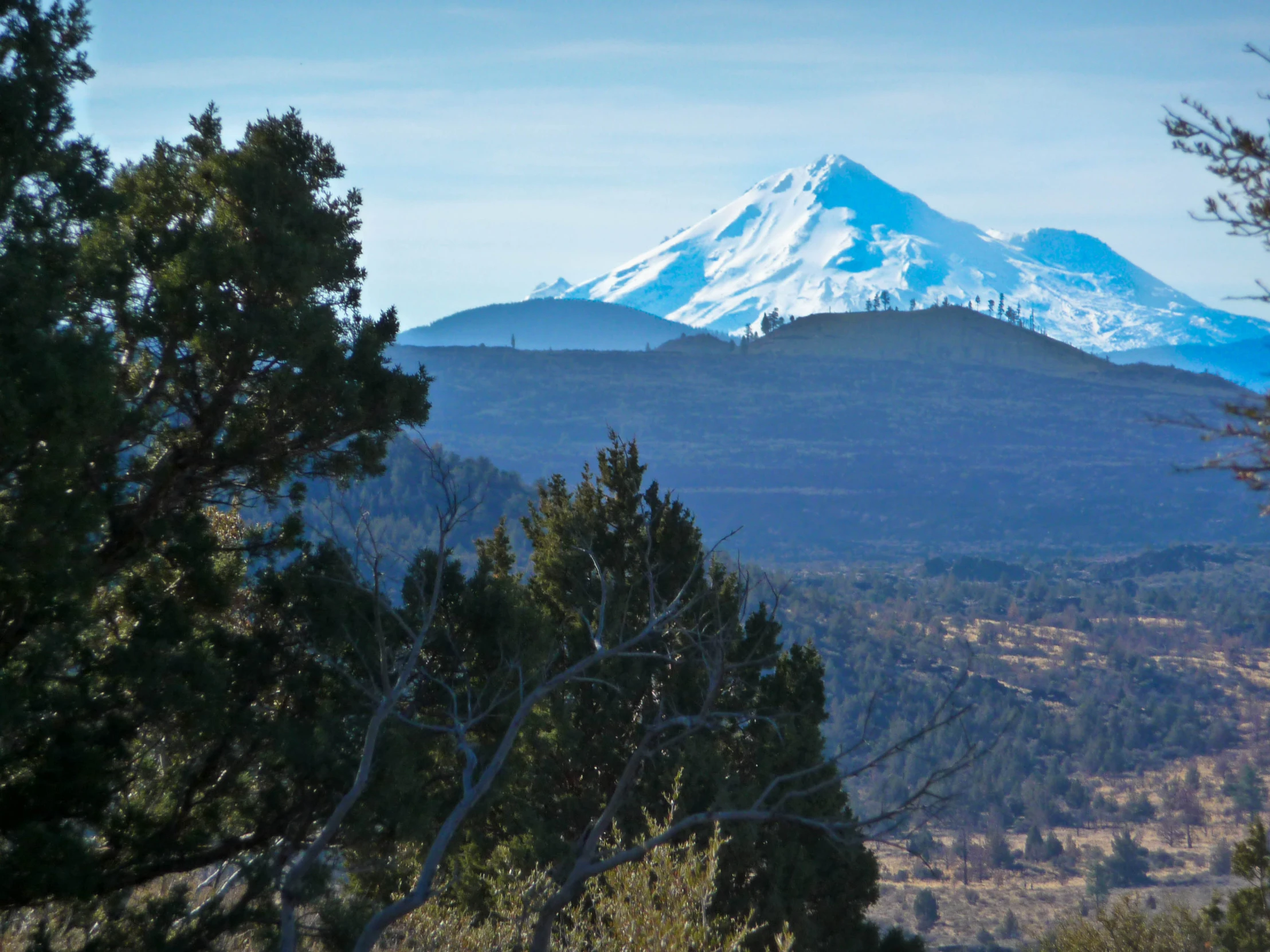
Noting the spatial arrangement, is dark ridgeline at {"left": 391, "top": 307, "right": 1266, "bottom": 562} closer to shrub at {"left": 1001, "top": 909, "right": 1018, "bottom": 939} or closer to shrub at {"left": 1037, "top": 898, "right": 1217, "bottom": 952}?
shrub at {"left": 1001, "top": 909, "right": 1018, "bottom": 939}

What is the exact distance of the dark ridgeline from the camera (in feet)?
458

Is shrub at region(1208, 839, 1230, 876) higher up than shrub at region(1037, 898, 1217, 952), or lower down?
lower down

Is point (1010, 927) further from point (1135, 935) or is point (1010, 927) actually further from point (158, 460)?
point (158, 460)

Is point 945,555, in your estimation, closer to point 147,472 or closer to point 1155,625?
point 1155,625

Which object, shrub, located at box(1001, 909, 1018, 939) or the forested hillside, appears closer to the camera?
shrub, located at box(1001, 909, 1018, 939)

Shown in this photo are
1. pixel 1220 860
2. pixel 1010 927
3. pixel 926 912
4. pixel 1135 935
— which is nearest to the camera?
pixel 1135 935

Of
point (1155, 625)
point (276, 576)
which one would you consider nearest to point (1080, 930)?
point (276, 576)

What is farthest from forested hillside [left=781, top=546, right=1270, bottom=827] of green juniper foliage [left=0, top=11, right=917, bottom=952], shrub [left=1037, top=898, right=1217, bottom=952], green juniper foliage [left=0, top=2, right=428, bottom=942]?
green juniper foliage [left=0, top=2, right=428, bottom=942]

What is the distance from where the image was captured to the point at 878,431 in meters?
156

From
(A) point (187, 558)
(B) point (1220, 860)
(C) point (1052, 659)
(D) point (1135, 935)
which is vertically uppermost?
(A) point (187, 558)

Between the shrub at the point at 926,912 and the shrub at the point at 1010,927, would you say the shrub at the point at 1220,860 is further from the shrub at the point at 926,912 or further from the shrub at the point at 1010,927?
the shrub at the point at 926,912

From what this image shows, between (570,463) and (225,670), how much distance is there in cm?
12407

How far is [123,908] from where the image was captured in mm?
7695

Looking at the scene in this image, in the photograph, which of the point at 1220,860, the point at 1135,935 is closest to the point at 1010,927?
the point at 1220,860
